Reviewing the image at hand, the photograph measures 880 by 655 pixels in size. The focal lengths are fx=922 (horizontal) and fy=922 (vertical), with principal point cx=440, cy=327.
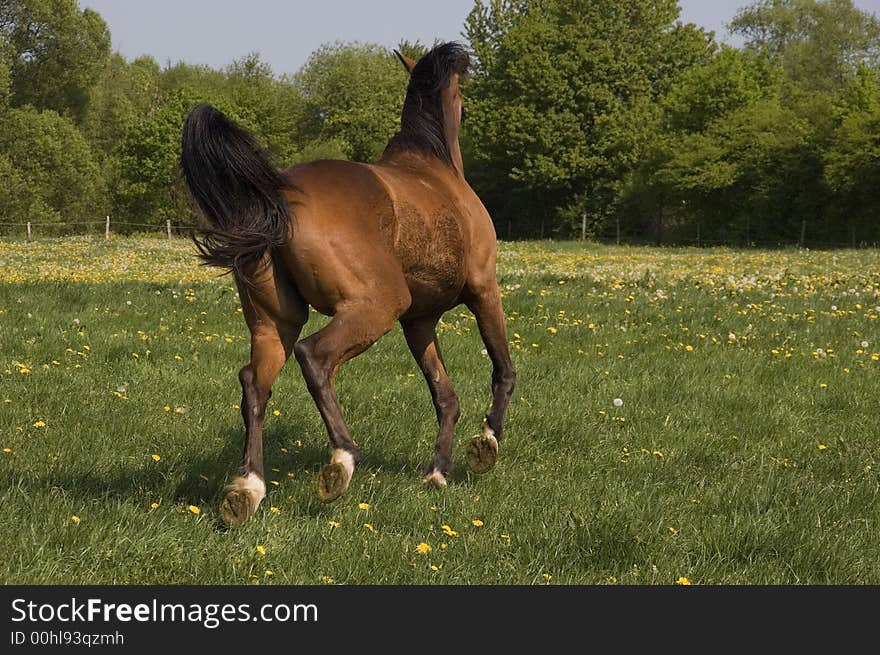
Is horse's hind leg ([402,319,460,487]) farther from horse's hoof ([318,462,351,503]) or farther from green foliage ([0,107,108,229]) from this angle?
green foliage ([0,107,108,229])

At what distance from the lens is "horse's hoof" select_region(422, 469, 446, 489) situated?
5.91 m

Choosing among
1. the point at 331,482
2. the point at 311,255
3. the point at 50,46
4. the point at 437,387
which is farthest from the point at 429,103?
the point at 50,46

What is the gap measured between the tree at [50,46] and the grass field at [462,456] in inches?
2036

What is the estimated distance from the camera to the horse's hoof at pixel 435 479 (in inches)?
233

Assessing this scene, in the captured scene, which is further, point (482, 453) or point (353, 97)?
point (353, 97)

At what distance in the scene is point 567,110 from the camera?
5722 centimetres

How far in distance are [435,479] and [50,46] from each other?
201 ft

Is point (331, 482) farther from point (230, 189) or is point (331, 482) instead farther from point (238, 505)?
point (230, 189)

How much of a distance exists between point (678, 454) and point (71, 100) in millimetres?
65837

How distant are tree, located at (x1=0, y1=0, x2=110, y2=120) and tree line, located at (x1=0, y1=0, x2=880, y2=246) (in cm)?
12

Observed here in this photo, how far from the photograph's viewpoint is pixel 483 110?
2381 inches

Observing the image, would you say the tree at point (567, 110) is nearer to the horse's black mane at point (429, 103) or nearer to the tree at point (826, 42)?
the tree at point (826, 42)

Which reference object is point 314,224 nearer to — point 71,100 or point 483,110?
point 483,110
